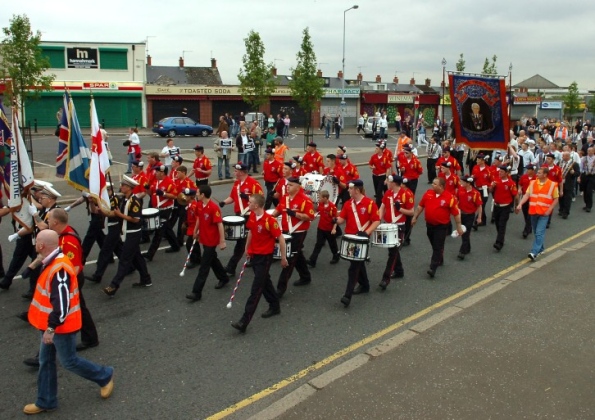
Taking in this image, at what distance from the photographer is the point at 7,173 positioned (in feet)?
29.6

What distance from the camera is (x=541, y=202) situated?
1051 cm

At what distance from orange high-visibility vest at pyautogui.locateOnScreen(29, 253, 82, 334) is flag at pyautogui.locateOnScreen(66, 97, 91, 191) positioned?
400 cm

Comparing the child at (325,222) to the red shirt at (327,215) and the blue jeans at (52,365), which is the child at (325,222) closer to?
the red shirt at (327,215)

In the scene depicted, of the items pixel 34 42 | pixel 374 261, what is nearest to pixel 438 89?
pixel 34 42

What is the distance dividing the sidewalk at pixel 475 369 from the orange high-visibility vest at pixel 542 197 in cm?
230

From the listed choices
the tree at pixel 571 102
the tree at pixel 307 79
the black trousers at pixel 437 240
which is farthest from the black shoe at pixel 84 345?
the tree at pixel 571 102

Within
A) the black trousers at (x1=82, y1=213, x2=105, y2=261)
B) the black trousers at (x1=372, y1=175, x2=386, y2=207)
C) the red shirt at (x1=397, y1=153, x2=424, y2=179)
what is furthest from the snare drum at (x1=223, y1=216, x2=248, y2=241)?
the black trousers at (x1=372, y1=175, x2=386, y2=207)

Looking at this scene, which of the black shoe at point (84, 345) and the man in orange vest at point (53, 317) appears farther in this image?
the black shoe at point (84, 345)

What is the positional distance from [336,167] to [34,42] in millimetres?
13227

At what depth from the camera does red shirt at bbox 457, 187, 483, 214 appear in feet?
37.2

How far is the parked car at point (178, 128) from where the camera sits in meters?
37.2

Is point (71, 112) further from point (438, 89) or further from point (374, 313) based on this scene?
point (438, 89)

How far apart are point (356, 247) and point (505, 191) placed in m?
5.07

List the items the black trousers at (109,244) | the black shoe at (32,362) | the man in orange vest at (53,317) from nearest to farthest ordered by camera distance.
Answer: the man in orange vest at (53,317), the black shoe at (32,362), the black trousers at (109,244)
